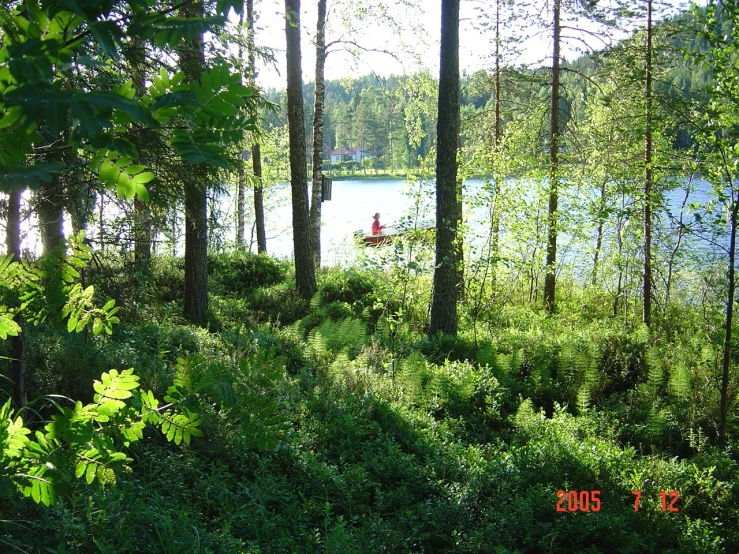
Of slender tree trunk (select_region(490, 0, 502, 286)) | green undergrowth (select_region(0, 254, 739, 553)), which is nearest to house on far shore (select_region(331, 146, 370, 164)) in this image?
slender tree trunk (select_region(490, 0, 502, 286))

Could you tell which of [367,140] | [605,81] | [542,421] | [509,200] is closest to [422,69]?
[509,200]

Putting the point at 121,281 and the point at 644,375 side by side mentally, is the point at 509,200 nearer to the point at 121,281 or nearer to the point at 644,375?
the point at 644,375

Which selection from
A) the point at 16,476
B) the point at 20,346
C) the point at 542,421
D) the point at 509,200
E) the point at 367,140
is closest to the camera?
the point at 16,476

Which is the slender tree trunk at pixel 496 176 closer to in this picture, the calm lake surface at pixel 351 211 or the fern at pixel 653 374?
the calm lake surface at pixel 351 211

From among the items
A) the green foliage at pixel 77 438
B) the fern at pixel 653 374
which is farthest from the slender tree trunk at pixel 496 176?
the green foliage at pixel 77 438

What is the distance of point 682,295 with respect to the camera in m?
13.3

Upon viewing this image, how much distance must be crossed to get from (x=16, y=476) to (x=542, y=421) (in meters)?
5.08

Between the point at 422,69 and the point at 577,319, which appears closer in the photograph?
the point at 577,319

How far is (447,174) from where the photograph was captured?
8.49 m

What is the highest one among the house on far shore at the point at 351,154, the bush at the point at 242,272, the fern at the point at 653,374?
the house on far shore at the point at 351,154

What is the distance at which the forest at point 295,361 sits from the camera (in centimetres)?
120

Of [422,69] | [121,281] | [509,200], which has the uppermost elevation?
[422,69]

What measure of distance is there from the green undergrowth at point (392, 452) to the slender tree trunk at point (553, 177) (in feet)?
15.9

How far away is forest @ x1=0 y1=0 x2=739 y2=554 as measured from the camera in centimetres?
120
